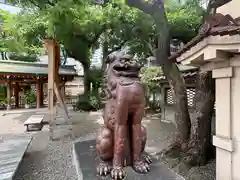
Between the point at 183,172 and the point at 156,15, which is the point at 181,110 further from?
the point at 156,15

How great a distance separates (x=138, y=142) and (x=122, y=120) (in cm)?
36

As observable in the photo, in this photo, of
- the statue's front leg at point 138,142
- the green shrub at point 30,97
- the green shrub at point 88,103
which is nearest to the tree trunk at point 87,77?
the green shrub at point 88,103

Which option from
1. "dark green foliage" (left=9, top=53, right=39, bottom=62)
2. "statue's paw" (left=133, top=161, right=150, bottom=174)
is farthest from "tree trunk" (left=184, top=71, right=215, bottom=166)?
"dark green foliage" (left=9, top=53, right=39, bottom=62)

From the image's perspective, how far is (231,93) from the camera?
12.9 ft

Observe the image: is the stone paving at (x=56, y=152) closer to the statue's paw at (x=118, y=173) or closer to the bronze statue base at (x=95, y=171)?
the bronze statue base at (x=95, y=171)

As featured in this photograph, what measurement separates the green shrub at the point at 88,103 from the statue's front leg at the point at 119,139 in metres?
14.1

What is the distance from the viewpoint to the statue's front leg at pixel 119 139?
8.62 ft

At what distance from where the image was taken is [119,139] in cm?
267

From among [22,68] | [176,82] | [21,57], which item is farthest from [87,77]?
[176,82]

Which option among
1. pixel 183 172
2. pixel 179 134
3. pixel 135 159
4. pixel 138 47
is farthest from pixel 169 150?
pixel 138 47

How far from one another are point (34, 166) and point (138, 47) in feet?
27.0

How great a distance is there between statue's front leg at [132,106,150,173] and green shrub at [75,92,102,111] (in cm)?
1399

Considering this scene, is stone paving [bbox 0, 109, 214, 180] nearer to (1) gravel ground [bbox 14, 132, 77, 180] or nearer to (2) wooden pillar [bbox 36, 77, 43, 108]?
(1) gravel ground [bbox 14, 132, 77, 180]

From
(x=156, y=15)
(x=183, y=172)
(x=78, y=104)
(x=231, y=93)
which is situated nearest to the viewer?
(x=231, y=93)
